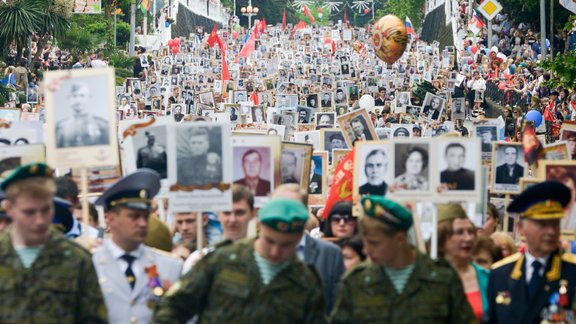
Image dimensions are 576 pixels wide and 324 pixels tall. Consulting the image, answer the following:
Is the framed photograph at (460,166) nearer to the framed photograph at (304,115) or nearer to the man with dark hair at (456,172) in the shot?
the man with dark hair at (456,172)

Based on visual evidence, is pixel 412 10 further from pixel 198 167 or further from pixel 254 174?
pixel 198 167

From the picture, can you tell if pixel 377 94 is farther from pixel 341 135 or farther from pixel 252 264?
pixel 252 264

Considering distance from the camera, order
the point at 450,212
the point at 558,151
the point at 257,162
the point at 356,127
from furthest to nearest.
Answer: the point at 356,127, the point at 558,151, the point at 257,162, the point at 450,212

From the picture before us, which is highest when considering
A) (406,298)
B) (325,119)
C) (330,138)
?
(325,119)

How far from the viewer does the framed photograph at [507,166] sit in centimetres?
1166

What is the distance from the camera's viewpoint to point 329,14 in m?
185

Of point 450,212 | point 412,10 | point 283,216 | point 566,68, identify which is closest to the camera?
point 283,216

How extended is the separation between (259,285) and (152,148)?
355cm

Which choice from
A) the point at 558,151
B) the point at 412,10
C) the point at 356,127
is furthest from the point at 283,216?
the point at 412,10

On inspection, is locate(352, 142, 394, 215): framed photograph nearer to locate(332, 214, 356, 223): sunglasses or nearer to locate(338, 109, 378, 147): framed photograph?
locate(332, 214, 356, 223): sunglasses

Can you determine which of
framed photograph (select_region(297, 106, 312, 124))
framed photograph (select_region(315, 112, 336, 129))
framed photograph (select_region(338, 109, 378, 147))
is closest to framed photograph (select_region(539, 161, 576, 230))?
framed photograph (select_region(338, 109, 378, 147))

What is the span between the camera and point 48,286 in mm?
6199

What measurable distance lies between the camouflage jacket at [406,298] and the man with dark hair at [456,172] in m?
2.00

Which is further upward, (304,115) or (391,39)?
(391,39)
